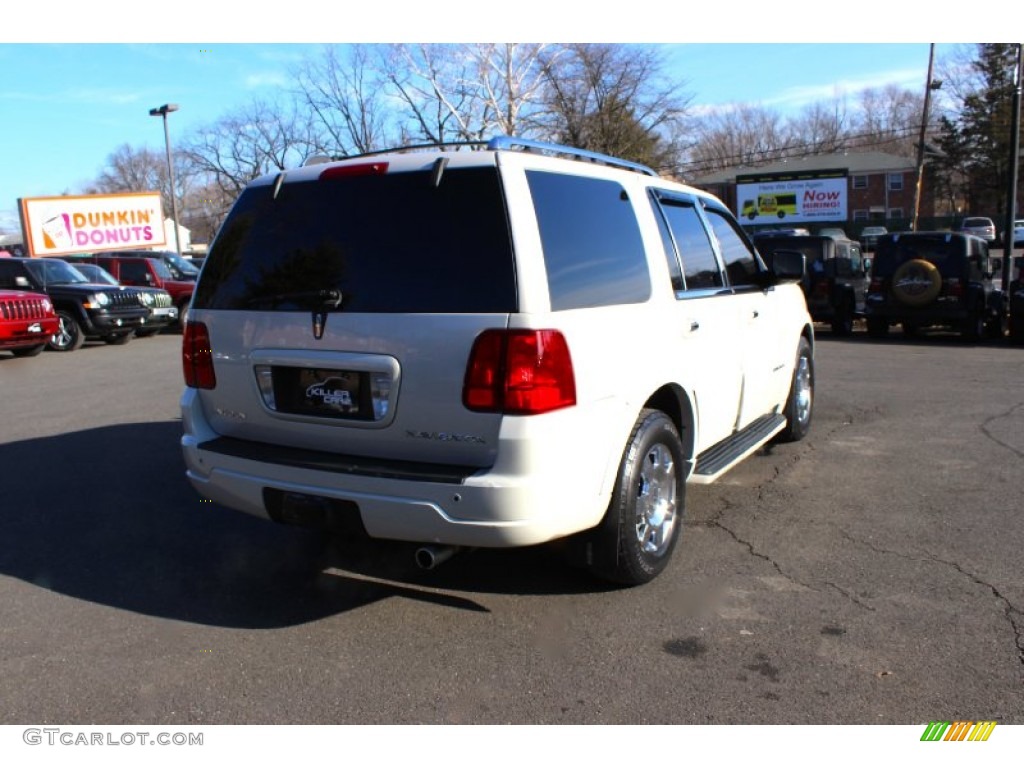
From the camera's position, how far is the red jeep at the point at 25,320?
14.3 m

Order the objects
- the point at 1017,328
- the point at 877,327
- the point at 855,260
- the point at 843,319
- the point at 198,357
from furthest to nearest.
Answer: the point at 855,260
the point at 843,319
the point at 877,327
the point at 1017,328
the point at 198,357

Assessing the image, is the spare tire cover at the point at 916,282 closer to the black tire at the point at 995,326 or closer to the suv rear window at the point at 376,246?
the black tire at the point at 995,326

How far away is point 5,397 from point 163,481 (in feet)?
18.7

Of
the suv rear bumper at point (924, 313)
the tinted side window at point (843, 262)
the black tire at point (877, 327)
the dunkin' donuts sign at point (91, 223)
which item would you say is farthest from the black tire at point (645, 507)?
the dunkin' donuts sign at point (91, 223)

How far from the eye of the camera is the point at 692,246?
4.88 metres

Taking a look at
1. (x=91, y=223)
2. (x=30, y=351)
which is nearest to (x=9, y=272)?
(x=30, y=351)

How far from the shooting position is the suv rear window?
3408mm

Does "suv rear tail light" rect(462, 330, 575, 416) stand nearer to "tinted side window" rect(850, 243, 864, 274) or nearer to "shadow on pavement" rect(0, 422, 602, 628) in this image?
"shadow on pavement" rect(0, 422, 602, 628)

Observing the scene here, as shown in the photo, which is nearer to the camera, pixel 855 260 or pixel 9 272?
pixel 9 272

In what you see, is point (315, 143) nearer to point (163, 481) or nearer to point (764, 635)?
point (163, 481)

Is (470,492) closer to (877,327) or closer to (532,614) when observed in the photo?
(532,614)

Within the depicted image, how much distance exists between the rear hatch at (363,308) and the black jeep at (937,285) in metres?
12.7

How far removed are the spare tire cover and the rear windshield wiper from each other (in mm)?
12904

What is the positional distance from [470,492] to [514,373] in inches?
19.6
